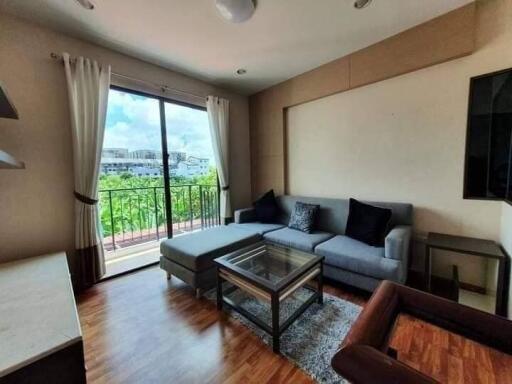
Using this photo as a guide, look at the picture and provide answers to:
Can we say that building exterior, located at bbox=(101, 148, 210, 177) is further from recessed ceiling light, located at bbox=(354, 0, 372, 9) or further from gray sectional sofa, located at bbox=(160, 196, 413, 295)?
recessed ceiling light, located at bbox=(354, 0, 372, 9)

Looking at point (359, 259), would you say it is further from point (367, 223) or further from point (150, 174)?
point (150, 174)

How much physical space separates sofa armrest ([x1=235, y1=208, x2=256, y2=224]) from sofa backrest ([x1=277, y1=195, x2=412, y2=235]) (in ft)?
1.66

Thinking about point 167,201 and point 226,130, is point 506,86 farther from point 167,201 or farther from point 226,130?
point 167,201

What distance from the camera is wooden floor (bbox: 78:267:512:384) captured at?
1298 mm

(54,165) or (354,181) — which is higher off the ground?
(54,165)

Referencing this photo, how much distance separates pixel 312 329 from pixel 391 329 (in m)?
0.83

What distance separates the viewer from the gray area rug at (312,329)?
1.36 metres

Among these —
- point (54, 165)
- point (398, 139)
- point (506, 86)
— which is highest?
point (506, 86)

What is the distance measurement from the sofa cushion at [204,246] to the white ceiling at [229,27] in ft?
6.89

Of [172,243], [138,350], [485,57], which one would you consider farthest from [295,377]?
[485,57]

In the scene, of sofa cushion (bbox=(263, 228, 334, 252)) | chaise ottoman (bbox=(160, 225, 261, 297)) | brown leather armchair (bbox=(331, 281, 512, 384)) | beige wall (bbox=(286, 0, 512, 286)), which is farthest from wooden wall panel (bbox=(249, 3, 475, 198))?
brown leather armchair (bbox=(331, 281, 512, 384))

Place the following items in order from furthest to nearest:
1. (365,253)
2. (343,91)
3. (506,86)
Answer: (343,91), (365,253), (506,86)

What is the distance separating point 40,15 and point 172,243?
2.31 metres

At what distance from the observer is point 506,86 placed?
1829 millimetres
